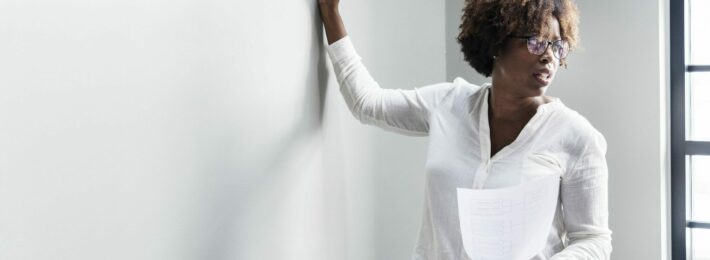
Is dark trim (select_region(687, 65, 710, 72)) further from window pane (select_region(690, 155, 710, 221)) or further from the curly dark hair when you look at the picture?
the curly dark hair

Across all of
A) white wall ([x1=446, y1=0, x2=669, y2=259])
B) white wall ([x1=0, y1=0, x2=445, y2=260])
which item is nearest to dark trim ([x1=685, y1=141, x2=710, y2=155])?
white wall ([x1=446, y1=0, x2=669, y2=259])

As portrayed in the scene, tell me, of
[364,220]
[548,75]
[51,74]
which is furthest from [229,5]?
[364,220]

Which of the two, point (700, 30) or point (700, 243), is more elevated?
point (700, 30)

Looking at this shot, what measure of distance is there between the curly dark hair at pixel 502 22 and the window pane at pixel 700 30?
1267 millimetres

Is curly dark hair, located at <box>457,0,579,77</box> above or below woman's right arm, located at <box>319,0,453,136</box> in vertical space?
above

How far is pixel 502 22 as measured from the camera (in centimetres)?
155

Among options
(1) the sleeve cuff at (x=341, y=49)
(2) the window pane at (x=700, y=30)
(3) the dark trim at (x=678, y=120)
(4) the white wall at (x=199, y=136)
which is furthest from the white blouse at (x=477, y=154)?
(2) the window pane at (x=700, y=30)

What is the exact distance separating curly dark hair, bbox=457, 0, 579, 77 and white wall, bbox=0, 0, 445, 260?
0.94 feet

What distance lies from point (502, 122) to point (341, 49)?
348 mm

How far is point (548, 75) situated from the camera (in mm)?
1508

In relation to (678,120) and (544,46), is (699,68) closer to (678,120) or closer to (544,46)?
(678,120)

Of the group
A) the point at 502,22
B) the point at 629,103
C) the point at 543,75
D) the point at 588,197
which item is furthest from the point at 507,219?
the point at 629,103

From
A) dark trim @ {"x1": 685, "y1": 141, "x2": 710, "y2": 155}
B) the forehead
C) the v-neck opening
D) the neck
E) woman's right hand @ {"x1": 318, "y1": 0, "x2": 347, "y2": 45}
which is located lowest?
dark trim @ {"x1": 685, "y1": 141, "x2": 710, "y2": 155}

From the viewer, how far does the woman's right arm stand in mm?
1624
